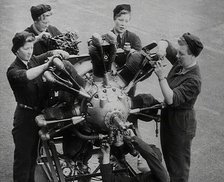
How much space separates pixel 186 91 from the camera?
14.8ft

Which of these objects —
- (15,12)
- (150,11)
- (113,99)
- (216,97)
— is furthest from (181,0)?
(113,99)

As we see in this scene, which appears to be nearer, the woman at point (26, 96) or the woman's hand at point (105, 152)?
the woman's hand at point (105, 152)

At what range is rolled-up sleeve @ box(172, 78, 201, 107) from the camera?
4.42m

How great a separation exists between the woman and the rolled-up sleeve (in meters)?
1.23

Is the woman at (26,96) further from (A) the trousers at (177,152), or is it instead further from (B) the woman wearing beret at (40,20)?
(A) the trousers at (177,152)

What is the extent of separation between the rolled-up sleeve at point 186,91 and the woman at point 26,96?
1.23m

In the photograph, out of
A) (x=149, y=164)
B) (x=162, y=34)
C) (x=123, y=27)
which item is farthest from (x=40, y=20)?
(x=162, y=34)

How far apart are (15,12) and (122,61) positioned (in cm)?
762

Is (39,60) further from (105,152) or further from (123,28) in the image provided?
(123,28)

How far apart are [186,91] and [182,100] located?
0.12 metres

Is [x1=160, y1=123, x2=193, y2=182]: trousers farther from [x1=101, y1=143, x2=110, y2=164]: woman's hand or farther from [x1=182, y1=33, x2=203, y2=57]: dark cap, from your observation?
[x1=101, y1=143, x2=110, y2=164]: woman's hand

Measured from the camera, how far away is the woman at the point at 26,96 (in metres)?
4.34

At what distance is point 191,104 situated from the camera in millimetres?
4742

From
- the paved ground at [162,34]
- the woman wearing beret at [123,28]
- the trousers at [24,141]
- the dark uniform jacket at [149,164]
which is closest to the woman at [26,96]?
the trousers at [24,141]
